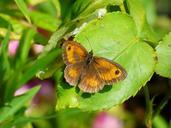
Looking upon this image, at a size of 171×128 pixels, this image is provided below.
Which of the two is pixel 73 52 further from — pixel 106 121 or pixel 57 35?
pixel 106 121

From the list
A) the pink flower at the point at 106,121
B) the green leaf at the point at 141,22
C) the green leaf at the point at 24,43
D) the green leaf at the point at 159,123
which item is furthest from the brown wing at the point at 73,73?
the pink flower at the point at 106,121

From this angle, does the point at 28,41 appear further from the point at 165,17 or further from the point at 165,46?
the point at 165,17

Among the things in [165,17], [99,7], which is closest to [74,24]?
[99,7]

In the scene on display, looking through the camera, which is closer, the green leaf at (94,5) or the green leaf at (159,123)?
the green leaf at (94,5)

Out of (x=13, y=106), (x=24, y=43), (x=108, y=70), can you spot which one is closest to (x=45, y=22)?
(x=24, y=43)

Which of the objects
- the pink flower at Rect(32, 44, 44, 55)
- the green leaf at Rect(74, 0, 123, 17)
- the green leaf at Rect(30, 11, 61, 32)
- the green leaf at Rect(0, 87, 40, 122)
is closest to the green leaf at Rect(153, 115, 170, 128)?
the pink flower at Rect(32, 44, 44, 55)

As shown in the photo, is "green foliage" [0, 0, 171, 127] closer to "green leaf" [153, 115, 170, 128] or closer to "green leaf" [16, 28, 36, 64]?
"green leaf" [16, 28, 36, 64]

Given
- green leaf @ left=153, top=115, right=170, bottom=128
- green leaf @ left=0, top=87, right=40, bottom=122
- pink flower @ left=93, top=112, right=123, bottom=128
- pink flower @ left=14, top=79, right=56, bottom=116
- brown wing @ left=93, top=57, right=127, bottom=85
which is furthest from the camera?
pink flower @ left=93, top=112, right=123, bottom=128

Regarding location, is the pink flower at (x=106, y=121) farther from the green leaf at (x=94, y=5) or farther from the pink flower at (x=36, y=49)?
the green leaf at (x=94, y=5)
